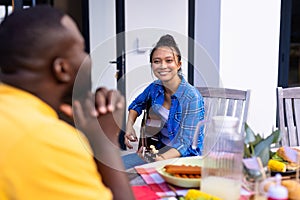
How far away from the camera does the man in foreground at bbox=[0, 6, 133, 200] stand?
640mm

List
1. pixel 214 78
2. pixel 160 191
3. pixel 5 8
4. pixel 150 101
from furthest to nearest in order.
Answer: pixel 5 8, pixel 214 78, pixel 150 101, pixel 160 191

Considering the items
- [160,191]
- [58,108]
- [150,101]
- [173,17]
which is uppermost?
[173,17]

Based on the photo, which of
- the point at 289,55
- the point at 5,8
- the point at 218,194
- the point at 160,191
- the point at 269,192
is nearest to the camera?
the point at 269,192

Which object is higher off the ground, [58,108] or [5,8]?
[5,8]

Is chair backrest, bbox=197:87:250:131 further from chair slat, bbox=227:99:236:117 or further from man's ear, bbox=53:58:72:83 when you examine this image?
man's ear, bbox=53:58:72:83

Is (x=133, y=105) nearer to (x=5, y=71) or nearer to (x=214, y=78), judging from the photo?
(x=214, y=78)

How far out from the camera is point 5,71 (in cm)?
73

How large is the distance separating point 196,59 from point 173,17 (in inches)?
29.0

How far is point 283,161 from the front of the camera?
1.49 m

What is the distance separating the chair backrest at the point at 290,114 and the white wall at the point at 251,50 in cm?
84

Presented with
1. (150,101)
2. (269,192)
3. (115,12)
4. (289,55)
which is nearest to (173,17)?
(115,12)

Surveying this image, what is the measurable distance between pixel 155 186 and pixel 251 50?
226 cm

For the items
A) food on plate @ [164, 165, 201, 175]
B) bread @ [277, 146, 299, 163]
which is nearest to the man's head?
food on plate @ [164, 165, 201, 175]

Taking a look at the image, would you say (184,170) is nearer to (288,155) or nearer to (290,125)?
(288,155)
